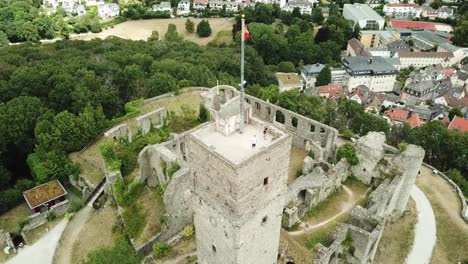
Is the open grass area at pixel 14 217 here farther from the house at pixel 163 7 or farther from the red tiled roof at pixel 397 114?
the house at pixel 163 7

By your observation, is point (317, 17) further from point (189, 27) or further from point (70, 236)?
point (70, 236)

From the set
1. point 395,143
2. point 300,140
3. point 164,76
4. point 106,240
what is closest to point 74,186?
point 106,240

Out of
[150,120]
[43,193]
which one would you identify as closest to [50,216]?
[43,193]

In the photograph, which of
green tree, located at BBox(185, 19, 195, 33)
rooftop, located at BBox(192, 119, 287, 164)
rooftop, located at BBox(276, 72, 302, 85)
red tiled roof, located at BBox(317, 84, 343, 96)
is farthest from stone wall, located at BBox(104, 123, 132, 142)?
green tree, located at BBox(185, 19, 195, 33)

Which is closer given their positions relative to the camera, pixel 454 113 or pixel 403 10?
pixel 454 113

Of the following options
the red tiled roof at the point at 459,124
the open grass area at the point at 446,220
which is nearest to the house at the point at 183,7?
the red tiled roof at the point at 459,124

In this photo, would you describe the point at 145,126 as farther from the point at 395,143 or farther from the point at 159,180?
the point at 395,143
